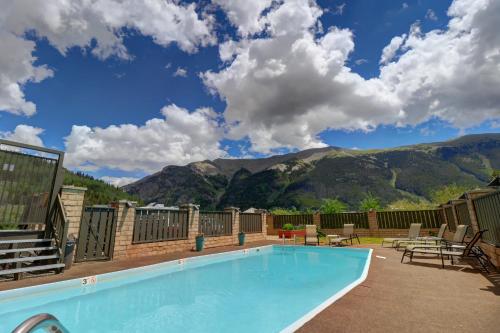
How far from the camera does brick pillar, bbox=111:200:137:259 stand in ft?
31.5

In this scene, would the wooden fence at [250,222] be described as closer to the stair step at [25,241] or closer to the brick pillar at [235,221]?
the brick pillar at [235,221]

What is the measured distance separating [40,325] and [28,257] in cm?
674

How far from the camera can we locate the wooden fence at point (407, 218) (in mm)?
17484

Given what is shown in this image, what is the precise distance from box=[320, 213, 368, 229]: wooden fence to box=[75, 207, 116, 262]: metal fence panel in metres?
17.5

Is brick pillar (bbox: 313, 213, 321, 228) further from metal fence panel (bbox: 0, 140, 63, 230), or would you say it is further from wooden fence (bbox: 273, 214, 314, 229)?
metal fence panel (bbox: 0, 140, 63, 230)

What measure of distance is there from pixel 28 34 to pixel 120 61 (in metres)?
4.42

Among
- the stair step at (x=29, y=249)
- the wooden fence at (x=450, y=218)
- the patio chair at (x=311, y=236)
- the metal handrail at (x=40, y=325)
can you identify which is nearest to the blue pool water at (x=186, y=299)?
the stair step at (x=29, y=249)

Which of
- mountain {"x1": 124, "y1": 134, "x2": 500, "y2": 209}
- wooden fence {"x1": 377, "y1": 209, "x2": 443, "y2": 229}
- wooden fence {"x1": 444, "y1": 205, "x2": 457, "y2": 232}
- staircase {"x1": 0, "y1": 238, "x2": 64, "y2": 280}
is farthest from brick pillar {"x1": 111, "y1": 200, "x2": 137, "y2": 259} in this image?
mountain {"x1": 124, "y1": 134, "x2": 500, "y2": 209}

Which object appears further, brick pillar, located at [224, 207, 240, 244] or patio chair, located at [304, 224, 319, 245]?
brick pillar, located at [224, 207, 240, 244]

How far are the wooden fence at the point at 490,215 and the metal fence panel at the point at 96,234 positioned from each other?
1188cm

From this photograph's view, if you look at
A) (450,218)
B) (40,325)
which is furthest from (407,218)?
(40,325)

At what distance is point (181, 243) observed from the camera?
1241cm

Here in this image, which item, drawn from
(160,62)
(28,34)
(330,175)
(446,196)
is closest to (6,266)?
(28,34)

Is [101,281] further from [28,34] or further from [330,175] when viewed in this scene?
[330,175]
